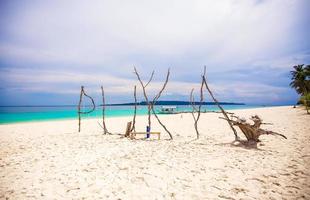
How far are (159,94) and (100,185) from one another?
6656mm

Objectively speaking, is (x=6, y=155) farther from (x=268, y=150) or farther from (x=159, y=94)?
(x=268, y=150)

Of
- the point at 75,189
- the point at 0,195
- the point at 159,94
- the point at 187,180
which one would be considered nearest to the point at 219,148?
the point at 187,180

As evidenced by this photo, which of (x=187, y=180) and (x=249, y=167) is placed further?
(x=249, y=167)

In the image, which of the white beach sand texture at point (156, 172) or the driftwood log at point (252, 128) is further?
the driftwood log at point (252, 128)

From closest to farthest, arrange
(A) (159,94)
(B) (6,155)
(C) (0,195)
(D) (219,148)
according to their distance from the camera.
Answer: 1. (C) (0,195)
2. (B) (6,155)
3. (D) (219,148)
4. (A) (159,94)

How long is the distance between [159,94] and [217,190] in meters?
6.82

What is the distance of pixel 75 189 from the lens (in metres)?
4.22

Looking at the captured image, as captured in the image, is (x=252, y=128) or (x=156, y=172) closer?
(x=156, y=172)

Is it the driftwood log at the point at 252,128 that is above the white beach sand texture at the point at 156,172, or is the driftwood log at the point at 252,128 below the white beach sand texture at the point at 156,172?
above

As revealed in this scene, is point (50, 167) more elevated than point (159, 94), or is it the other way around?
point (159, 94)

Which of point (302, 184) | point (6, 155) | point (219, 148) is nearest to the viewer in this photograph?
point (302, 184)

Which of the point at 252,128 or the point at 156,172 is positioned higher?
the point at 252,128

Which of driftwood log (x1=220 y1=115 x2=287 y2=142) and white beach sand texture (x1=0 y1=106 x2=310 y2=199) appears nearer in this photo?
white beach sand texture (x1=0 y1=106 x2=310 y2=199)

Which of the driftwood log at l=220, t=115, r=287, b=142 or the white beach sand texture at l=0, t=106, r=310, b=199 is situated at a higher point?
the driftwood log at l=220, t=115, r=287, b=142
